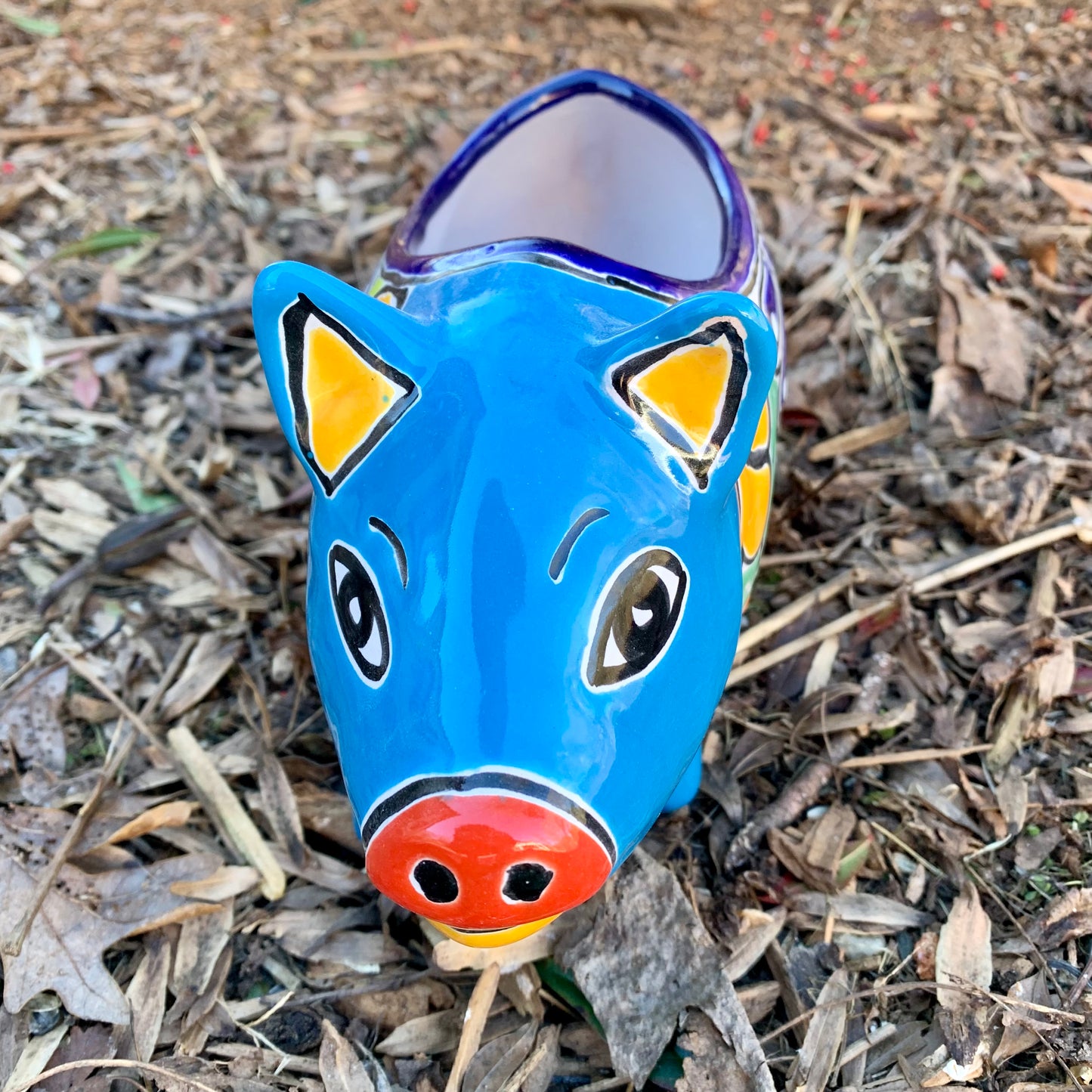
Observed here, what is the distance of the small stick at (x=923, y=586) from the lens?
1897 mm

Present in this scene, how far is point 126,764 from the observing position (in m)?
1.80

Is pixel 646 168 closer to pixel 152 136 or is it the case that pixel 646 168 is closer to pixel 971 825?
pixel 971 825

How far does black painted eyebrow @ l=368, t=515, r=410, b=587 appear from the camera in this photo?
49.5 inches

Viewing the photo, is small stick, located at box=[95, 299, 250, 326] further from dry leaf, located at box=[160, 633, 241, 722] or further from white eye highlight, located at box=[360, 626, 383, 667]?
white eye highlight, located at box=[360, 626, 383, 667]

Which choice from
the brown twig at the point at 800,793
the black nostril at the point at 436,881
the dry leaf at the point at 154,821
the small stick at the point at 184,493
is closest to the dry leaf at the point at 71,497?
the small stick at the point at 184,493

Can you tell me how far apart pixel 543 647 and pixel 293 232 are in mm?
2059

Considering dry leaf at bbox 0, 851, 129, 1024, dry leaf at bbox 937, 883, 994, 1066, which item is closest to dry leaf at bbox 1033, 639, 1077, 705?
dry leaf at bbox 937, 883, 994, 1066

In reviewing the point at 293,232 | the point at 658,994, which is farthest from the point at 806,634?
the point at 293,232

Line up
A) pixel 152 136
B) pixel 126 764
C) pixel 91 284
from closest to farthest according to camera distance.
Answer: pixel 126 764
pixel 91 284
pixel 152 136

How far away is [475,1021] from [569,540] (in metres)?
0.73

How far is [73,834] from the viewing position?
1.66 metres

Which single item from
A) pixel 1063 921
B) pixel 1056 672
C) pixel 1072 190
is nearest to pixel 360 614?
pixel 1063 921

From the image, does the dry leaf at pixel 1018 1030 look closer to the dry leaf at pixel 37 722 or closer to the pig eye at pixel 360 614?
the pig eye at pixel 360 614

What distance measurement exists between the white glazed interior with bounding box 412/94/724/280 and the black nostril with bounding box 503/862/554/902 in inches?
48.9
